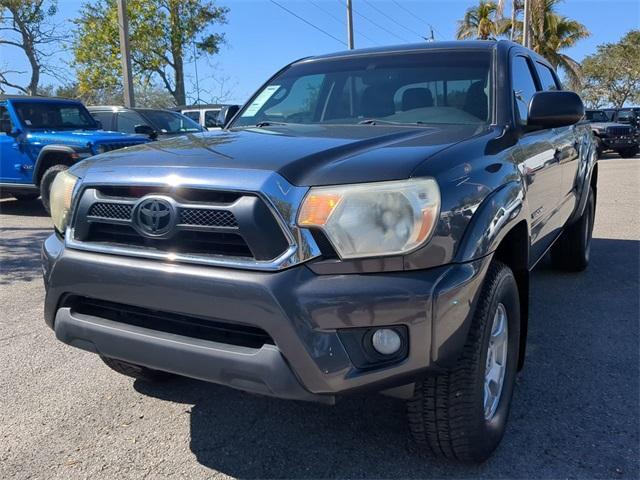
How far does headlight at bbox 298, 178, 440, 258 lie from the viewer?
201 cm

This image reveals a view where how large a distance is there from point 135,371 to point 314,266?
5.16ft

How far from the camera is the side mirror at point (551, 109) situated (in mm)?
2967

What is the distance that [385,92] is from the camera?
3.47 meters

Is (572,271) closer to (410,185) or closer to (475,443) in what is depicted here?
(475,443)

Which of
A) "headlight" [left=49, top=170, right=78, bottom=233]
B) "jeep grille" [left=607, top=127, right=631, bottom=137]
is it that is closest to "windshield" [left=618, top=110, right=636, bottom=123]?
"jeep grille" [left=607, top=127, right=631, bottom=137]

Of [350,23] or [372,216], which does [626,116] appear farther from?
[372,216]

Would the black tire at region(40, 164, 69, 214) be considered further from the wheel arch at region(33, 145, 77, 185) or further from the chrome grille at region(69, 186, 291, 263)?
the chrome grille at region(69, 186, 291, 263)

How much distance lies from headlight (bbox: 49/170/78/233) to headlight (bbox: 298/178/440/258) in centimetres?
117

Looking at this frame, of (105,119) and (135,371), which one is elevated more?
(105,119)

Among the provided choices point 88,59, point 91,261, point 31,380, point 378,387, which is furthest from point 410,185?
point 88,59

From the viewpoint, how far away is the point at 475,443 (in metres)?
2.32

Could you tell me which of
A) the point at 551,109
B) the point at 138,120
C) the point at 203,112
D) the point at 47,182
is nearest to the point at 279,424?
the point at 551,109

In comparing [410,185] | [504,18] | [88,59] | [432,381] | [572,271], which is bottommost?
[572,271]

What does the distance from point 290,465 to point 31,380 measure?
68.7 inches
